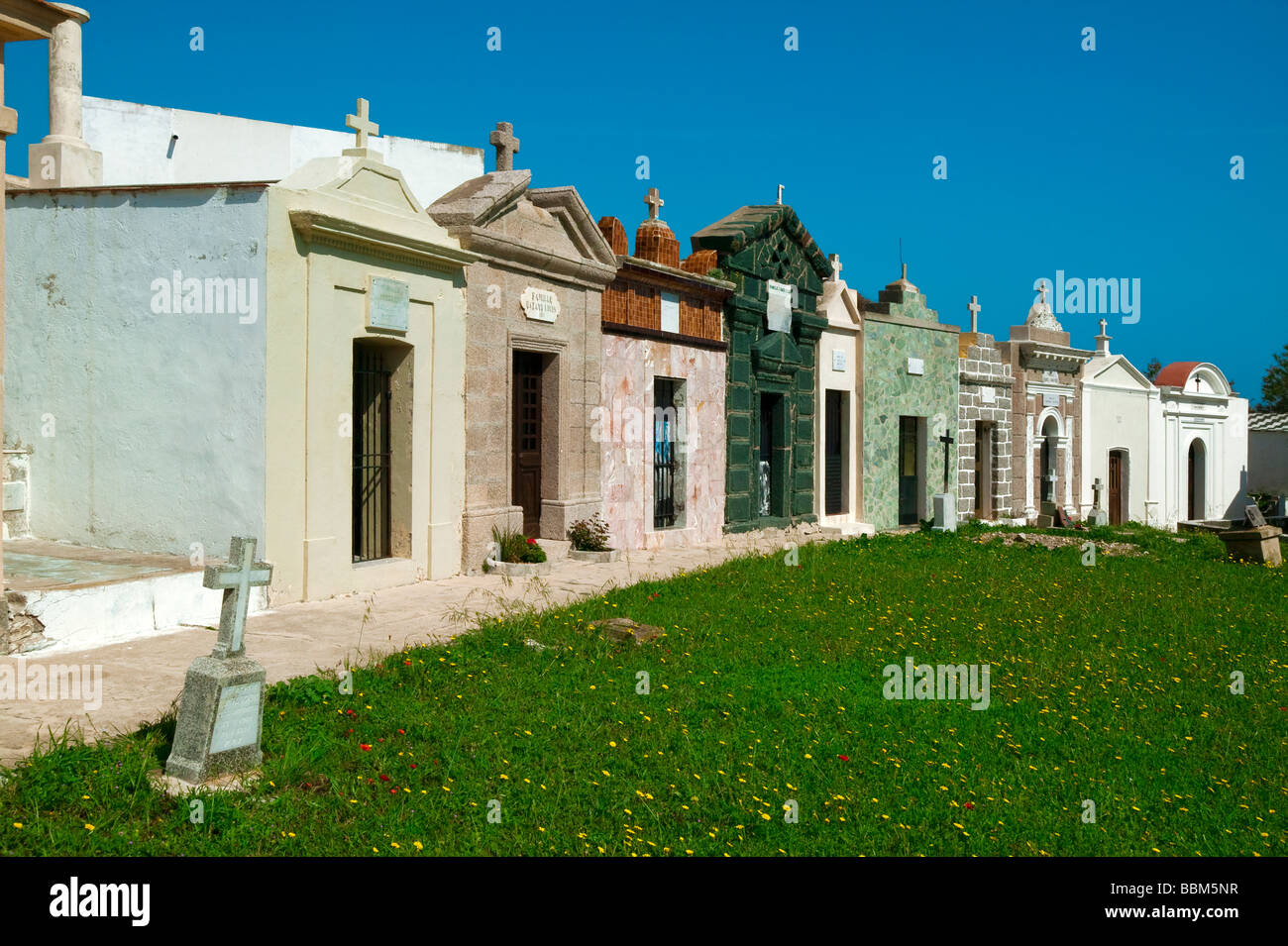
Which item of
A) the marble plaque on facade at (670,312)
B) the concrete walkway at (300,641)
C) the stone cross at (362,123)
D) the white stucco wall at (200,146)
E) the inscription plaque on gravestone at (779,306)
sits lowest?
the concrete walkway at (300,641)

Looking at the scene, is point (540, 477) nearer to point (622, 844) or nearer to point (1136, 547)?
point (622, 844)

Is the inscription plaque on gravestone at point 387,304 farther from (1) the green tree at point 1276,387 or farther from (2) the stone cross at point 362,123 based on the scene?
(1) the green tree at point 1276,387

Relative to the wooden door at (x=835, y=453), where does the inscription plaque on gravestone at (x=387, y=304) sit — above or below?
above

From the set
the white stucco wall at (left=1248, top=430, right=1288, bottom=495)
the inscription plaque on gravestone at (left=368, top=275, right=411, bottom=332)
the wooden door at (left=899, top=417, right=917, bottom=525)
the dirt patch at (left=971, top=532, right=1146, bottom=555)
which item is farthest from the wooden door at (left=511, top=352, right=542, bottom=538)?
the white stucco wall at (left=1248, top=430, right=1288, bottom=495)

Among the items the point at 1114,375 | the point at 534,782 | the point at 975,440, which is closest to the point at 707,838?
the point at 534,782

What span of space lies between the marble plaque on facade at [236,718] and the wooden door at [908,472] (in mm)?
17060

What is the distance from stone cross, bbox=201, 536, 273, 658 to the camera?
471cm

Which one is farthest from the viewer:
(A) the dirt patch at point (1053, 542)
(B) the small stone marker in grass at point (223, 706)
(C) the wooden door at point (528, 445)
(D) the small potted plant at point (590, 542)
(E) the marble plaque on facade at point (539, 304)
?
(A) the dirt patch at point (1053, 542)

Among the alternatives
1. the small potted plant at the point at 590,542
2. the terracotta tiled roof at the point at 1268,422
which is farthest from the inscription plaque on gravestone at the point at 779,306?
the terracotta tiled roof at the point at 1268,422

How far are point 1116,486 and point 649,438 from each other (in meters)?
16.6

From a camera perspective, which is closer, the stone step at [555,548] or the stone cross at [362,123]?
the stone cross at [362,123]

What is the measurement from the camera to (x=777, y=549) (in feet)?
46.3

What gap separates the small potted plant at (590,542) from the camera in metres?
12.1

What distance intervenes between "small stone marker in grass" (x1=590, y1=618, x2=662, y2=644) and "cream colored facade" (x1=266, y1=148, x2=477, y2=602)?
273cm
